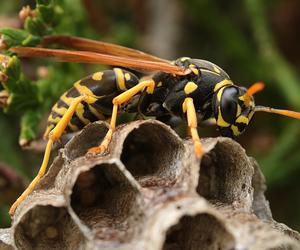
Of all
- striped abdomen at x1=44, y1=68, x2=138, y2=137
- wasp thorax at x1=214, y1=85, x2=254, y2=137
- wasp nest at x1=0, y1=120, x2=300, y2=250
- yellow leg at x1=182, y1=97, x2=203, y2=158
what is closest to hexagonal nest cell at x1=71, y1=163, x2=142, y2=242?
wasp nest at x1=0, y1=120, x2=300, y2=250

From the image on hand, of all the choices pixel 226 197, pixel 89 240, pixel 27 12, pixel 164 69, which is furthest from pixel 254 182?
pixel 27 12

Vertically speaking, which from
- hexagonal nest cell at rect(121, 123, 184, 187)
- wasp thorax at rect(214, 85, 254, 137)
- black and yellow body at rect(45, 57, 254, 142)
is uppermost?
black and yellow body at rect(45, 57, 254, 142)

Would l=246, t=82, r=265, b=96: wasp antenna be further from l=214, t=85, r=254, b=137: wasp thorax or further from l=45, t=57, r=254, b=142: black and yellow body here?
l=45, t=57, r=254, b=142: black and yellow body

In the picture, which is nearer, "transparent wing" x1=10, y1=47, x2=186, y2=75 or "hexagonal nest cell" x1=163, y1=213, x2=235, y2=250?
"hexagonal nest cell" x1=163, y1=213, x2=235, y2=250

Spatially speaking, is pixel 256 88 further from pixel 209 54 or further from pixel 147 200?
pixel 209 54

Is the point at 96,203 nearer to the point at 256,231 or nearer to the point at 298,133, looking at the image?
the point at 256,231

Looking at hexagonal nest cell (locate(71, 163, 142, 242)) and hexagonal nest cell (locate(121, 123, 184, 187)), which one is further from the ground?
hexagonal nest cell (locate(121, 123, 184, 187))
